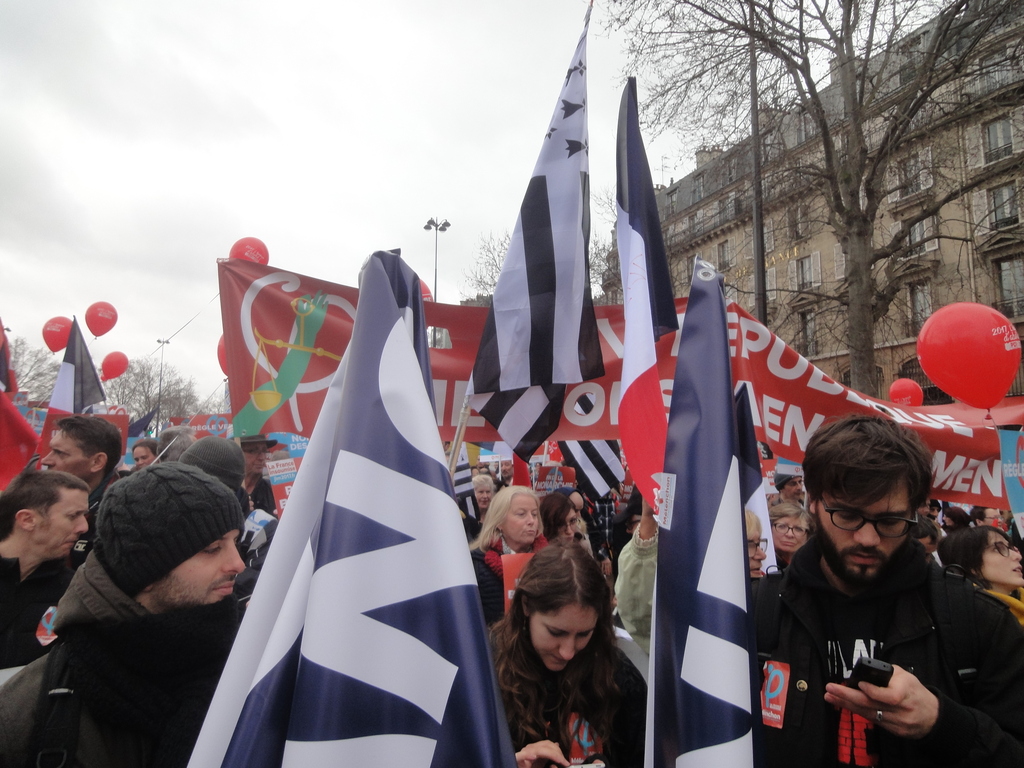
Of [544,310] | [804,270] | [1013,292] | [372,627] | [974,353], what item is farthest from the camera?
[804,270]

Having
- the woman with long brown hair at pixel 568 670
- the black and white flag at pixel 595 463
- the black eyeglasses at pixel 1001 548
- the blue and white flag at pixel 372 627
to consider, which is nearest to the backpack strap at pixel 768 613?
the woman with long brown hair at pixel 568 670

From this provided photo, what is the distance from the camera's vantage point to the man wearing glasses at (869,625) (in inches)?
62.1

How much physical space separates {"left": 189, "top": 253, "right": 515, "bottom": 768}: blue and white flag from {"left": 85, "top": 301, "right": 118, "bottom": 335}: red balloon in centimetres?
1522

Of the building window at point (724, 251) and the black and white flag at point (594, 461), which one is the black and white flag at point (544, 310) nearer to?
the black and white flag at point (594, 461)

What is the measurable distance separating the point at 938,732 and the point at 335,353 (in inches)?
115

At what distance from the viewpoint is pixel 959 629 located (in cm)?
163

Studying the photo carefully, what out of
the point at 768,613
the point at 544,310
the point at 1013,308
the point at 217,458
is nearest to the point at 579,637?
the point at 768,613

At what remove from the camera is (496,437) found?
3.43 metres

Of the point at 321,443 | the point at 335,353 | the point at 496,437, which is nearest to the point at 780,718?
the point at 321,443

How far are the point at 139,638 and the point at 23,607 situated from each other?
45.0 inches

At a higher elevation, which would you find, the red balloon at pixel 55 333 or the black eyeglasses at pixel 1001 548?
Result: the red balloon at pixel 55 333

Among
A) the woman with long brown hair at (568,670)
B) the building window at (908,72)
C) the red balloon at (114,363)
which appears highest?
the building window at (908,72)

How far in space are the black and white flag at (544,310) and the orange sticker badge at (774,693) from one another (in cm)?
152

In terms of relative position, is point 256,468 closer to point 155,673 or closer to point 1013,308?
point 155,673
